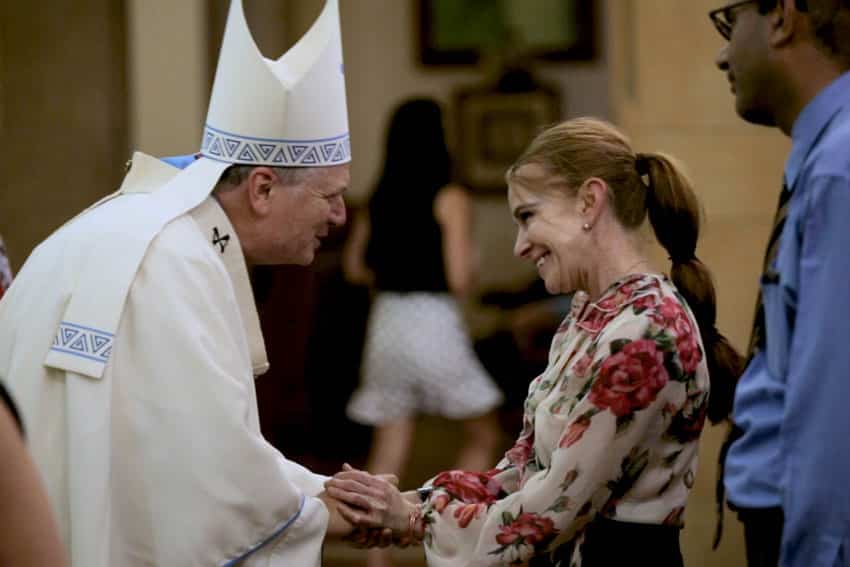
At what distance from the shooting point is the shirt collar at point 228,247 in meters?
3.03

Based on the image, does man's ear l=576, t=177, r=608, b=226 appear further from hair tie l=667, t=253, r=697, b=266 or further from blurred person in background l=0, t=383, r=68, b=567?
blurred person in background l=0, t=383, r=68, b=567

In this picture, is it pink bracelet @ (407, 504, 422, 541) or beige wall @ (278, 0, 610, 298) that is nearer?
pink bracelet @ (407, 504, 422, 541)

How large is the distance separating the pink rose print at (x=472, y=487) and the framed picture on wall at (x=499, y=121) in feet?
26.0

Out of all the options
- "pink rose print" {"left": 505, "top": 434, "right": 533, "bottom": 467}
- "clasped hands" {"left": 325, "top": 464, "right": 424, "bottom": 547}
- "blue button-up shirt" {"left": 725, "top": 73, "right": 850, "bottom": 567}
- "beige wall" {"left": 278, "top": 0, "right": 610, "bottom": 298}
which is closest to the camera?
"blue button-up shirt" {"left": 725, "top": 73, "right": 850, "bottom": 567}

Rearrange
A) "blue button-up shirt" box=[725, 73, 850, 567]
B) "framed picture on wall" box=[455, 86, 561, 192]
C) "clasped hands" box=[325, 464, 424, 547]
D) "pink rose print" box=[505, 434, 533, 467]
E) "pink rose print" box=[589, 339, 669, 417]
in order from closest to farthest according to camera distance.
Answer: "blue button-up shirt" box=[725, 73, 850, 567] → "pink rose print" box=[589, 339, 669, 417] → "pink rose print" box=[505, 434, 533, 467] → "clasped hands" box=[325, 464, 424, 547] → "framed picture on wall" box=[455, 86, 561, 192]

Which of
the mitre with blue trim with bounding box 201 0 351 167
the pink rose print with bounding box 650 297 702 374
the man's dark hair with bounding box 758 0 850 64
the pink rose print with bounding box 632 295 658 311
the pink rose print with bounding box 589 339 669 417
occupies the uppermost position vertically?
the man's dark hair with bounding box 758 0 850 64

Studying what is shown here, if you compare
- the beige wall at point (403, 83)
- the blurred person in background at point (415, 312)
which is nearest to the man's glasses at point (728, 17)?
the blurred person in background at point (415, 312)

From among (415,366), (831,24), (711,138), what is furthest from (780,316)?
(415,366)

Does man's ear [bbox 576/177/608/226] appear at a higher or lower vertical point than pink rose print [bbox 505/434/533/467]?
higher

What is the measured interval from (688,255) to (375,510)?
2.39 ft

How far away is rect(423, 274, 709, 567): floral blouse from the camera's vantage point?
2.66 m

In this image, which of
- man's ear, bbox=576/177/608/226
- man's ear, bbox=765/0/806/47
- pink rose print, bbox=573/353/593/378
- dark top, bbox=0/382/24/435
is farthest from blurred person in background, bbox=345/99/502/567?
dark top, bbox=0/382/24/435

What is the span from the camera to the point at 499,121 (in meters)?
10.9

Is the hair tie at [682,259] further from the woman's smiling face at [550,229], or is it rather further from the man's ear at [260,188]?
the man's ear at [260,188]
